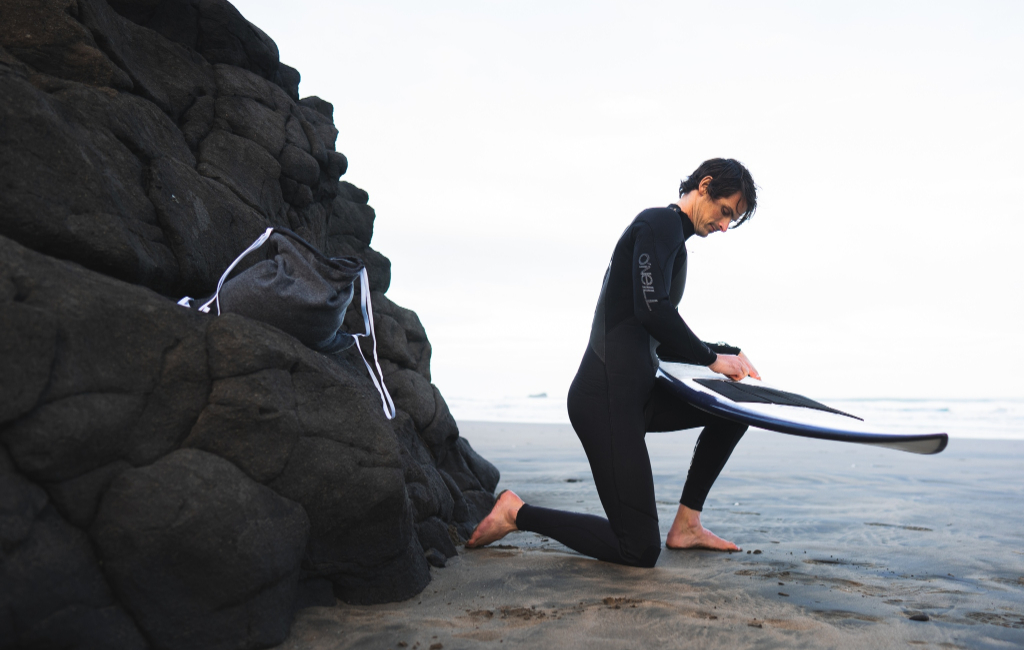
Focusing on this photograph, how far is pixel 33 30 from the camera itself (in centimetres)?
295

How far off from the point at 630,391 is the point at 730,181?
1173 mm

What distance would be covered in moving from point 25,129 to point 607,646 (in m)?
2.38

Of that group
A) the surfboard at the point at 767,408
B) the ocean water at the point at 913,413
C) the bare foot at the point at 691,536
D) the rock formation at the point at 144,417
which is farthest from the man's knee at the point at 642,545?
the ocean water at the point at 913,413

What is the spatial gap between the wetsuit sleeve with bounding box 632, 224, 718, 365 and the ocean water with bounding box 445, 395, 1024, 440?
44.0 ft

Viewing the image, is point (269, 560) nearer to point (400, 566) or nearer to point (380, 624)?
point (380, 624)

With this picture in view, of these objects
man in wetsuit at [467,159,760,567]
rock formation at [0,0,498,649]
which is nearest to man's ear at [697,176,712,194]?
A: man in wetsuit at [467,159,760,567]

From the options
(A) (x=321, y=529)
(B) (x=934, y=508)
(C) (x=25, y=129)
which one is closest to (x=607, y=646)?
(A) (x=321, y=529)

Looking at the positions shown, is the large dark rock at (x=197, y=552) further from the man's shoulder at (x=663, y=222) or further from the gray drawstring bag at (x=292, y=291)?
the man's shoulder at (x=663, y=222)

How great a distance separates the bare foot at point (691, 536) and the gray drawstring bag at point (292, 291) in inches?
79.6

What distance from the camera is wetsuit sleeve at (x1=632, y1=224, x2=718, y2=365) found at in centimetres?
326

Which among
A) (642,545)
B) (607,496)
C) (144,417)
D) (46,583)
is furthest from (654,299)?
(46,583)

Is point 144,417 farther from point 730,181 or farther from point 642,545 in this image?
point 730,181

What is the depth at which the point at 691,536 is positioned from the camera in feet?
11.9

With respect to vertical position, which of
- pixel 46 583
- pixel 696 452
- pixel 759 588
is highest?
pixel 696 452
